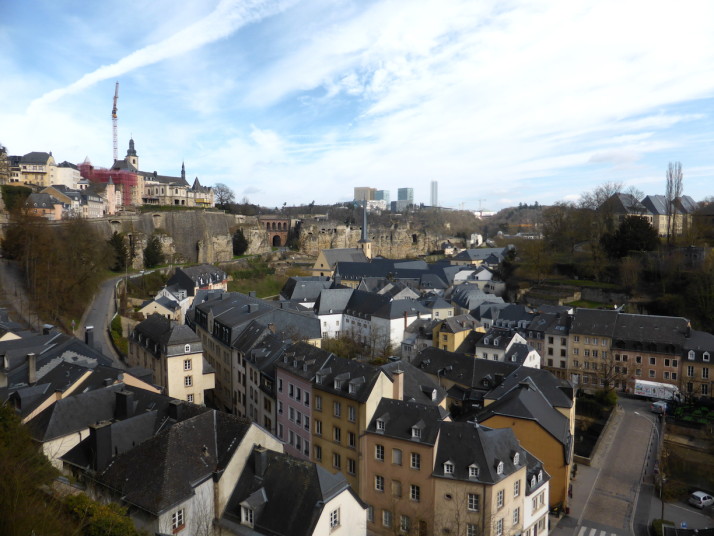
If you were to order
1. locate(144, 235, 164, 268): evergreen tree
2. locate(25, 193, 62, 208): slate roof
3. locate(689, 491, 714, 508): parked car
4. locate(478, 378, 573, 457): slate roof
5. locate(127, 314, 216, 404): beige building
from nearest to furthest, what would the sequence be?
locate(478, 378, 573, 457): slate roof < locate(689, 491, 714, 508): parked car < locate(127, 314, 216, 404): beige building < locate(25, 193, 62, 208): slate roof < locate(144, 235, 164, 268): evergreen tree

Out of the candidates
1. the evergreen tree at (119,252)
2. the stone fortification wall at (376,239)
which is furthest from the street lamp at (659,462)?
the stone fortification wall at (376,239)

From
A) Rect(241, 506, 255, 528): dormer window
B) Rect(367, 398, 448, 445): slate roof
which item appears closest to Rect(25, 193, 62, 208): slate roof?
Rect(367, 398, 448, 445): slate roof

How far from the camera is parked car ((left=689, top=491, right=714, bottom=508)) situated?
20.0 metres

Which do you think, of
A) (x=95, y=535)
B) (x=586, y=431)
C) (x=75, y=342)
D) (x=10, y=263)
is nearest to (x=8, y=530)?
(x=95, y=535)

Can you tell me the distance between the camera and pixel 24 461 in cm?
1034

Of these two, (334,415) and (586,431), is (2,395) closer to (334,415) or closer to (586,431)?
(334,415)

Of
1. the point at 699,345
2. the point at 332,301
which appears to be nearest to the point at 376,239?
the point at 332,301

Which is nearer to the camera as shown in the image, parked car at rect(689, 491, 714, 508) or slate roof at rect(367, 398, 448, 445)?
slate roof at rect(367, 398, 448, 445)

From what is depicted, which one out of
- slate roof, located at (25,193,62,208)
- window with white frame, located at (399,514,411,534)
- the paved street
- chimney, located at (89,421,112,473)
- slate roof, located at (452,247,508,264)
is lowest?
the paved street

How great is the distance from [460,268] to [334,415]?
49120 mm

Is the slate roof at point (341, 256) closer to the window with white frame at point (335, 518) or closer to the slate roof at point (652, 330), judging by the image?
the slate roof at point (652, 330)

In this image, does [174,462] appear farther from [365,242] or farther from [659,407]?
[365,242]

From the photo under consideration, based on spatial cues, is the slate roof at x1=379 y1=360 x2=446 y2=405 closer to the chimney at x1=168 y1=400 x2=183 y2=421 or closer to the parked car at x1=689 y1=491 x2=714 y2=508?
the chimney at x1=168 y1=400 x2=183 y2=421

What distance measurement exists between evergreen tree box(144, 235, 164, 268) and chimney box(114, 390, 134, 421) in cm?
4200
